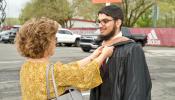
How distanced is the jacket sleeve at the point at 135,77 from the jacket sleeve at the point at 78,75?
0.79ft

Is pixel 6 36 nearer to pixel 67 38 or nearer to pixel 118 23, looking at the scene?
pixel 67 38

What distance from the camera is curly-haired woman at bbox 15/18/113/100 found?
10.8 feet

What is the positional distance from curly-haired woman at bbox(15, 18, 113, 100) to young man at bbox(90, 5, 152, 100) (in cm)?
20

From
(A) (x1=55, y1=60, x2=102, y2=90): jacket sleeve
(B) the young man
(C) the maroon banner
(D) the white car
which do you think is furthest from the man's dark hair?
(C) the maroon banner

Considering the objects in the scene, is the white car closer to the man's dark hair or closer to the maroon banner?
the maroon banner

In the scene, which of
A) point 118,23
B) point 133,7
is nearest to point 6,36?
point 133,7

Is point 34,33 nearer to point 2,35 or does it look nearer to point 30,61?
point 30,61

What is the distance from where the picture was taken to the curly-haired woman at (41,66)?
3.29m

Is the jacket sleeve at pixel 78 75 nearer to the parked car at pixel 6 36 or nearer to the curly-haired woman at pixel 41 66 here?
the curly-haired woman at pixel 41 66

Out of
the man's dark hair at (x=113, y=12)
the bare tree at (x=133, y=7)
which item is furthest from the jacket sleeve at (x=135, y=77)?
the bare tree at (x=133, y=7)

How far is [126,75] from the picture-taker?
3.54 meters

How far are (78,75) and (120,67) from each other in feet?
1.25

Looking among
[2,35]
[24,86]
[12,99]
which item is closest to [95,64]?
[24,86]

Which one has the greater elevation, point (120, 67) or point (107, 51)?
point (107, 51)
